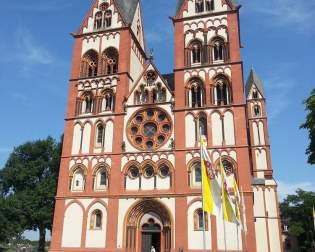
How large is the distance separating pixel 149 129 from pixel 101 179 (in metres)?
6.28

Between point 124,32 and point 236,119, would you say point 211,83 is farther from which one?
point 124,32

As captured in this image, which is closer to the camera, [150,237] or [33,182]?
[150,237]

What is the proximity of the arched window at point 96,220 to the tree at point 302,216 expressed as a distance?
45.1 m

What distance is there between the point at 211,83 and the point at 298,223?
153 feet

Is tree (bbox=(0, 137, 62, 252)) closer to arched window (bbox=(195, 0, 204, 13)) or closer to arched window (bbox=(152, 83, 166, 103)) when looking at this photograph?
arched window (bbox=(152, 83, 166, 103))

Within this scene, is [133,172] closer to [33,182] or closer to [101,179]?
[101,179]

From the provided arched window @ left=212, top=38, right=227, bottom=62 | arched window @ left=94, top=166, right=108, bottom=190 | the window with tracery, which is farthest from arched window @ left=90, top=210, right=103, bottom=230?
the window with tracery

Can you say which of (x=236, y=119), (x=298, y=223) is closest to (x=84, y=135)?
(x=236, y=119)

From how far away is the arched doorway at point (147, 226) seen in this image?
1178 inches

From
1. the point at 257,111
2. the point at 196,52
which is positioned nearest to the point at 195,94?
the point at 196,52

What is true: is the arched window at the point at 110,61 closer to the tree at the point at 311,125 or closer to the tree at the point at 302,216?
the tree at the point at 311,125

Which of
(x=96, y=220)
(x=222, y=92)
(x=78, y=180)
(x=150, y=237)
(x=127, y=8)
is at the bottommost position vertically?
(x=150, y=237)

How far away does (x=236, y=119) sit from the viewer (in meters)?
31.0

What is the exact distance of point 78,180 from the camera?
1312 inches
